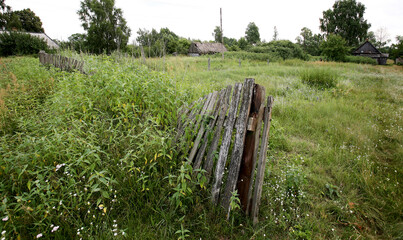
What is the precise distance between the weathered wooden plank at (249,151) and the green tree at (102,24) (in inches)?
1380

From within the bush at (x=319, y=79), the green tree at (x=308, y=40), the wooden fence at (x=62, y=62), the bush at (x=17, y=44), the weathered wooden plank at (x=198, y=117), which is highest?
the green tree at (x=308, y=40)

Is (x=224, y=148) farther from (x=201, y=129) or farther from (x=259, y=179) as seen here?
(x=259, y=179)

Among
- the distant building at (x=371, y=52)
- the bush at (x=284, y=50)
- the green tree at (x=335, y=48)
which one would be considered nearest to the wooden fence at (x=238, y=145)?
the bush at (x=284, y=50)

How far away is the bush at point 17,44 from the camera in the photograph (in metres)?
24.8

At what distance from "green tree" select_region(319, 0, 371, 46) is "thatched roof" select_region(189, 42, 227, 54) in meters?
38.0

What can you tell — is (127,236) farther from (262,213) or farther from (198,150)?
(262,213)

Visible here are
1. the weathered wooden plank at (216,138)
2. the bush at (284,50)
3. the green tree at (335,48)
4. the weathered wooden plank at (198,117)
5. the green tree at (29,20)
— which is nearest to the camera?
the weathered wooden plank at (216,138)

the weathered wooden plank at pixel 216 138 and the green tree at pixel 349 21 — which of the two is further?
the green tree at pixel 349 21

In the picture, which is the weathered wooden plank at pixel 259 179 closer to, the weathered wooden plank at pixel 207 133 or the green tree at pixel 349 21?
the weathered wooden plank at pixel 207 133

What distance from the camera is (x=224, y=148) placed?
8.05ft

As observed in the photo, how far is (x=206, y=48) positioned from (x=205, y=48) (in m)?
0.26

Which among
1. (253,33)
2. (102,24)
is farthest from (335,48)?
(102,24)

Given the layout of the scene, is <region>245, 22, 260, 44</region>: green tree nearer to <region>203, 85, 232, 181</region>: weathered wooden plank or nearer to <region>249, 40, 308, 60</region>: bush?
<region>249, 40, 308, 60</region>: bush

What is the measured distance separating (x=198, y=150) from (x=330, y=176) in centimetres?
243
